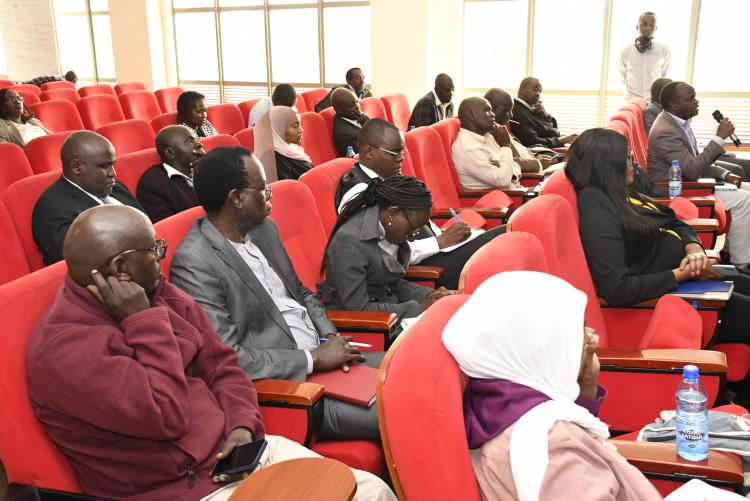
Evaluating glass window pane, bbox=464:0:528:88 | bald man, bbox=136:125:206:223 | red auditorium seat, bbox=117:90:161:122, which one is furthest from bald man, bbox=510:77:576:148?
red auditorium seat, bbox=117:90:161:122

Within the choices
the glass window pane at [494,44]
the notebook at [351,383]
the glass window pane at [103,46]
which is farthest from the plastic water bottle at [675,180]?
the glass window pane at [103,46]

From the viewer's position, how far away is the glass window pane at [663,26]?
8.41 meters

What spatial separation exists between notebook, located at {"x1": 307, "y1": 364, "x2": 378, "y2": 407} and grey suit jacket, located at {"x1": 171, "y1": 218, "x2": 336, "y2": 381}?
90 millimetres

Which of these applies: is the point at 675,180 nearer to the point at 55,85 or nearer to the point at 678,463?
the point at 678,463

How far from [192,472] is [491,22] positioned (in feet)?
28.2

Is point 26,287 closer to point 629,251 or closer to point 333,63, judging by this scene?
point 629,251

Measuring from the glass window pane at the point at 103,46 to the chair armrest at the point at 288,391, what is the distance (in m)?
10.8

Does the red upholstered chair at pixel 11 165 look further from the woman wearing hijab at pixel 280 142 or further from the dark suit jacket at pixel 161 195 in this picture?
the woman wearing hijab at pixel 280 142

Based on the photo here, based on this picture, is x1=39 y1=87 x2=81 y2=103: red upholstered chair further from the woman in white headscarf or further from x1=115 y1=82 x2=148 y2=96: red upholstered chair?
the woman in white headscarf

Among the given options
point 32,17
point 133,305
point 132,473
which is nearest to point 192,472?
point 132,473

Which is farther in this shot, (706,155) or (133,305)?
(706,155)

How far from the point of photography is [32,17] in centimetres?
1108

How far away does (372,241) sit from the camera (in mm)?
2746

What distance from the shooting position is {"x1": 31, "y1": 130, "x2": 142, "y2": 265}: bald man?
9.96ft
